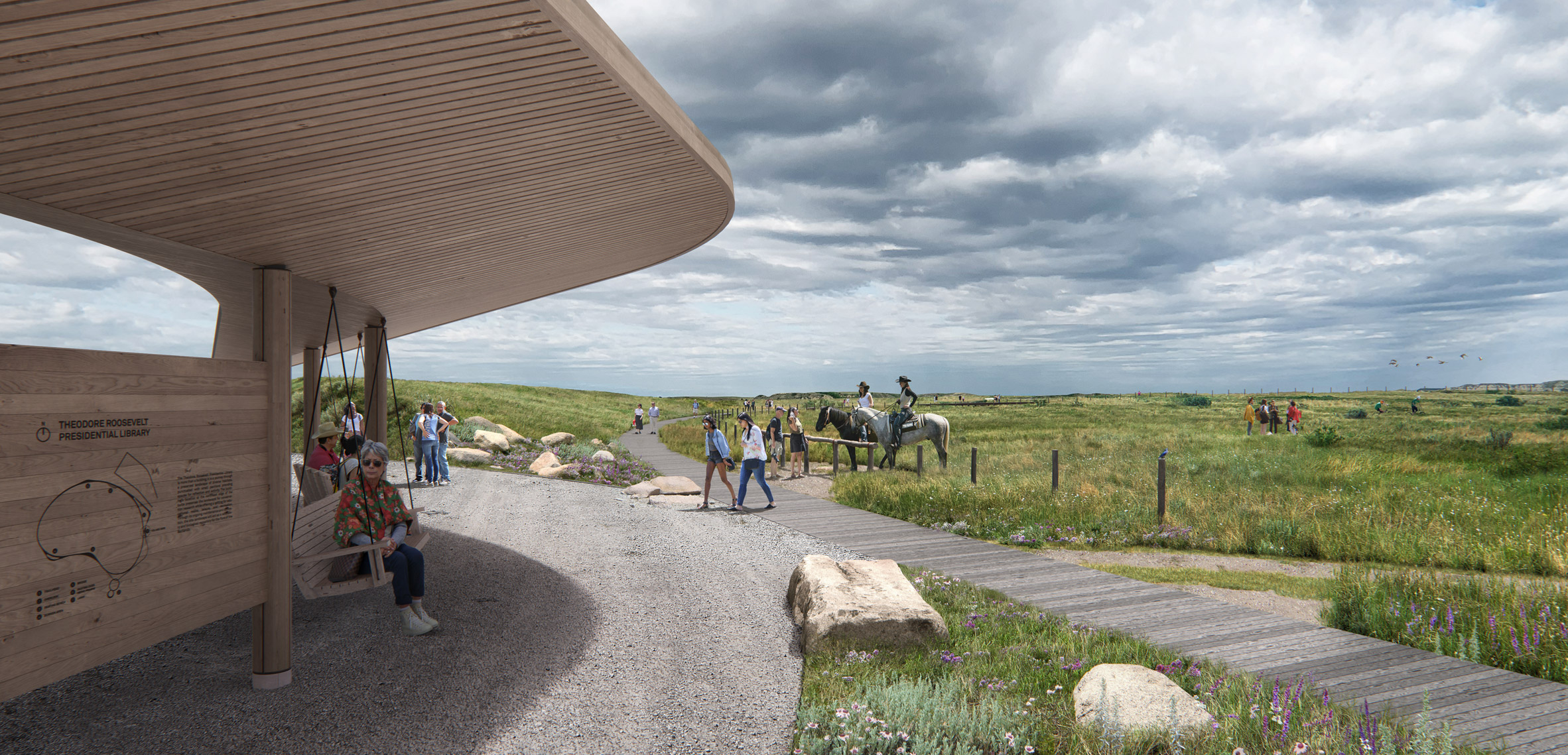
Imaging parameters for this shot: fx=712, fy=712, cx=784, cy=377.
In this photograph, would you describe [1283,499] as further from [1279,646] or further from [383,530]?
[383,530]

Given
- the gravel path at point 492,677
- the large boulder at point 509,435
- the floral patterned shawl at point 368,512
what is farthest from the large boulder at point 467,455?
the floral patterned shawl at point 368,512

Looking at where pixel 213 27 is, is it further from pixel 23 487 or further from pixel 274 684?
pixel 274 684

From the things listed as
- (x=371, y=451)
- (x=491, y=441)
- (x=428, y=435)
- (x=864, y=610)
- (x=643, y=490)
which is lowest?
(x=643, y=490)

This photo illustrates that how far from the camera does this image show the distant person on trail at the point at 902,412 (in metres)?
18.0

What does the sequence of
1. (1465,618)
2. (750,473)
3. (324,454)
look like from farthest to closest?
(750,473), (324,454), (1465,618)

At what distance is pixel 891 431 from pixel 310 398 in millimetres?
13750

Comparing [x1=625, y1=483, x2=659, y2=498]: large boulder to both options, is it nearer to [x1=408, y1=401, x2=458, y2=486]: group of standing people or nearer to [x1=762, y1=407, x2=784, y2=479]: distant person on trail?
[x1=762, y1=407, x2=784, y2=479]: distant person on trail

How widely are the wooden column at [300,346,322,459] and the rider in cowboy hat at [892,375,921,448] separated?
12.3 meters

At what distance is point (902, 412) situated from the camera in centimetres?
1848

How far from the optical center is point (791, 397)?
377ft

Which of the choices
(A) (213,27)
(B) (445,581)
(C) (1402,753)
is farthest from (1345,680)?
(B) (445,581)

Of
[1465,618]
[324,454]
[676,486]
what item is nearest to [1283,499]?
[1465,618]

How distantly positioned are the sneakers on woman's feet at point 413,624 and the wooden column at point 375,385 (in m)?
4.80

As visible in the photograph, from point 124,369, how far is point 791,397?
4354 inches
